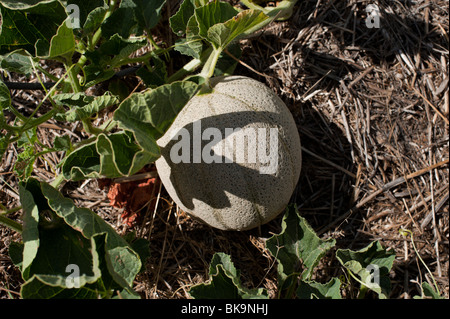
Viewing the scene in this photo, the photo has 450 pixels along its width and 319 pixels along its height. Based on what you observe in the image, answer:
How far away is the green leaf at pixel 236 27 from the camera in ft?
5.29

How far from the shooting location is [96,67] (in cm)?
181

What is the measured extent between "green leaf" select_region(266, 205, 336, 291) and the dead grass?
0.23 m

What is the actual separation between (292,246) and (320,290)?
0.68 ft

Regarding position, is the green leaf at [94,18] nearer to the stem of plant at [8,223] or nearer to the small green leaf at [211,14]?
the small green leaf at [211,14]

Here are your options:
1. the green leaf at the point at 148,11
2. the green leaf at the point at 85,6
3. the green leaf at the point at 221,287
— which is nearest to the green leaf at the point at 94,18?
the green leaf at the point at 85,6

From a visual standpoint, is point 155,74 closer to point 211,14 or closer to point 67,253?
point 211,14

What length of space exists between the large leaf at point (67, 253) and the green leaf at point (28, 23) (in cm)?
51

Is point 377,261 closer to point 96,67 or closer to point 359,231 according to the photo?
point 359,231

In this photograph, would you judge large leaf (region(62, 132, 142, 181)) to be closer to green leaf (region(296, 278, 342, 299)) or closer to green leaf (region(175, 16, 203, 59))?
green leaf (region(175, 16, 203, 59))

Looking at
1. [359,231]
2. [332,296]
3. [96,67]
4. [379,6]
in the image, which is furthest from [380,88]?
[96,67]

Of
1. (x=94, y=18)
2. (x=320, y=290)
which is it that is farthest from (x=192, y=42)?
(x=320, y=290)

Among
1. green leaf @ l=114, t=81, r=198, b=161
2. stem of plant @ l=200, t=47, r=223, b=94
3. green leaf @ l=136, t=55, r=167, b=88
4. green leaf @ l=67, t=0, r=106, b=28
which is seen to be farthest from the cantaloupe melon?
green leaf @ l=67, t=0, r=106, b=28

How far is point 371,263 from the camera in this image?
192 centimetres

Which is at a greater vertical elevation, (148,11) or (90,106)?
(148,11)
